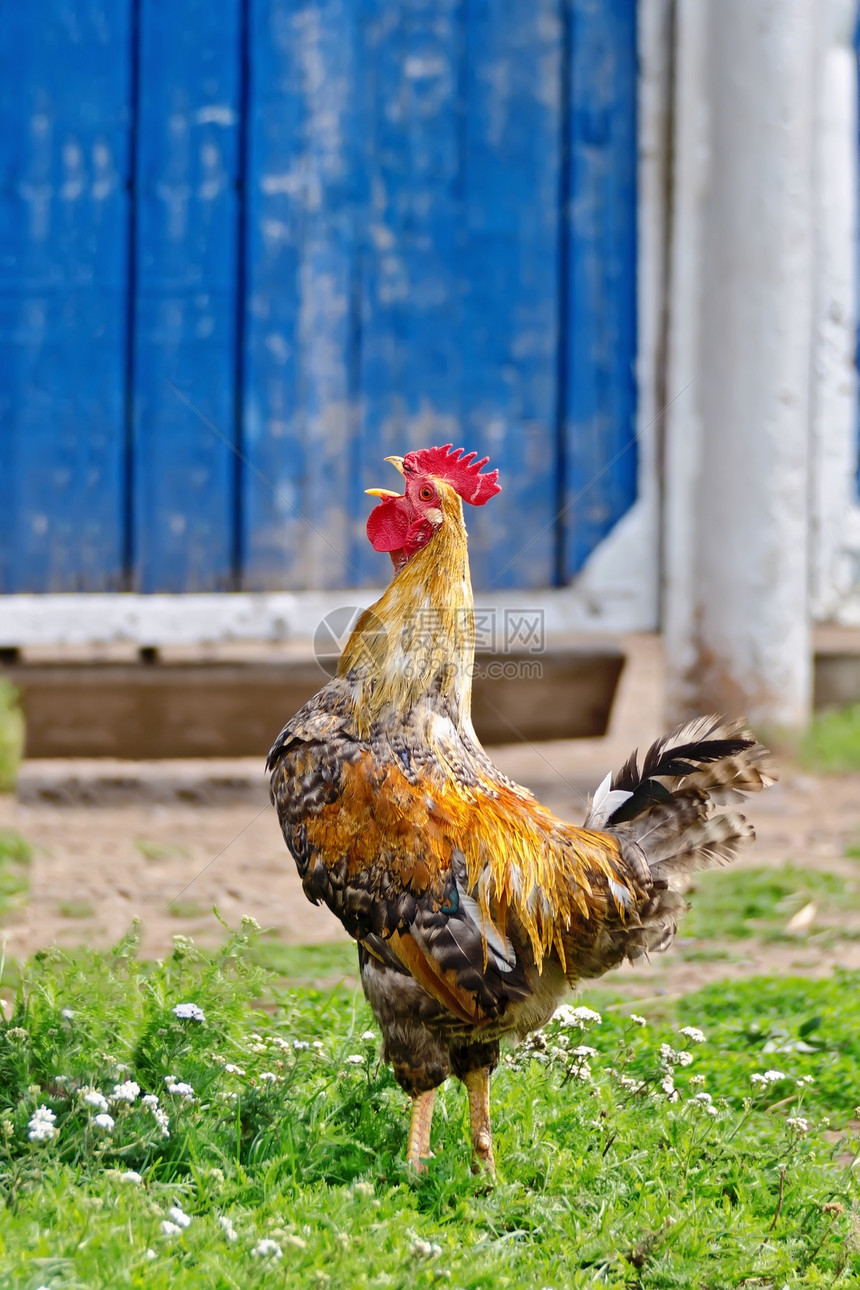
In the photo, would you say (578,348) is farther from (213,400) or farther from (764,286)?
(213,400)

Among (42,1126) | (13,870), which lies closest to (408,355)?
(13,870)

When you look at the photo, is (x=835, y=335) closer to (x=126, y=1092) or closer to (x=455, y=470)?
(x=455, y=470)

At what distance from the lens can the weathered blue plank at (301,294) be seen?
5.52 meters

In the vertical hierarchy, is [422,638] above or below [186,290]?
below

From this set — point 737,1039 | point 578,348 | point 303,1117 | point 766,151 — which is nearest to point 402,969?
point 303,1117

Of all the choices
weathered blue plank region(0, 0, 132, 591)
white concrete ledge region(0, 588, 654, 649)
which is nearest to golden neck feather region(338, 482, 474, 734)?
white concrete ledge region(0, 588, 654, 649)

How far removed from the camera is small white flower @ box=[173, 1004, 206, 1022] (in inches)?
103

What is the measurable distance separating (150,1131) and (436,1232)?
57 centimetres

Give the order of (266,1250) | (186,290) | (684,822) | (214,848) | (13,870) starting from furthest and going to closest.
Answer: (186,290) < (214,848) < (13,870) < (684,822) < (266,1250)

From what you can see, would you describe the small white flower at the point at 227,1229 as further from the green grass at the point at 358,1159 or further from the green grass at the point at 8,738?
the green grass at the point at 8,738

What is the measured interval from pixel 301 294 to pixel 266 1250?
172 inches

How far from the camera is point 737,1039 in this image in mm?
3357

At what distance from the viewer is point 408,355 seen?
5.76 m

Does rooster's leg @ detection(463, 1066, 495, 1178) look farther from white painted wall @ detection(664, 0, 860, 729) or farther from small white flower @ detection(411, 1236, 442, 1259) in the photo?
white painted wall @ detection(664, 0, 860, 729)
